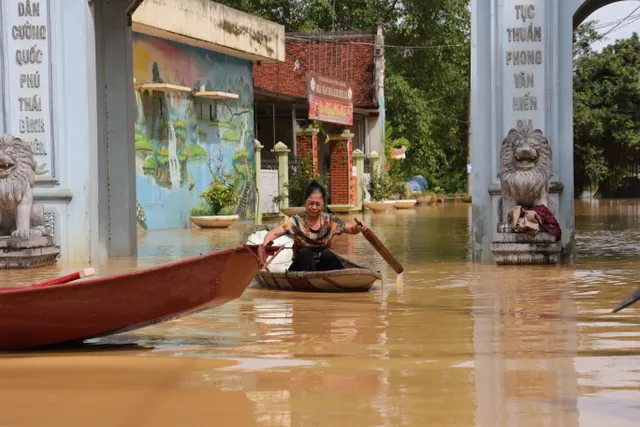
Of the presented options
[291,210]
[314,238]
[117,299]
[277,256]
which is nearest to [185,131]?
[291,210]

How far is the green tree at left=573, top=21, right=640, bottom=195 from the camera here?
43.6 m

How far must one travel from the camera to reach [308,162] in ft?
99.7

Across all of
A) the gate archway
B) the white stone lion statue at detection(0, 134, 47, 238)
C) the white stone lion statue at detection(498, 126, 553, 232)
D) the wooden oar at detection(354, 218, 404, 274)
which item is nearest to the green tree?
the gate archway

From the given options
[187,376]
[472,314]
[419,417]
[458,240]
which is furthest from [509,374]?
[458,240]

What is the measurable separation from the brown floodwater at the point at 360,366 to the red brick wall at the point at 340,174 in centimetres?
2339

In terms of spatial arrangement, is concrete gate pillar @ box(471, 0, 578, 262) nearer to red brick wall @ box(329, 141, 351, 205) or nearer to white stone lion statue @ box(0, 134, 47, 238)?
white stone lion statue @ box(0, 134, 47, 238)

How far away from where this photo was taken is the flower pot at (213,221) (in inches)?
942

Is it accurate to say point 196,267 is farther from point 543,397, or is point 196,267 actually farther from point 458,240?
point 458,240

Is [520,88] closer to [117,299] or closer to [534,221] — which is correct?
[534,221]

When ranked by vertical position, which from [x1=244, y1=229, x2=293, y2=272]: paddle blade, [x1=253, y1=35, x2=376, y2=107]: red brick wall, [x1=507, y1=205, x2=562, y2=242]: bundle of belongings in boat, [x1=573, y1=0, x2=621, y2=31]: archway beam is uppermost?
[x1=253, y1=35, x2=376, y2=107]: red brick wall

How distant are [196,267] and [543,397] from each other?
90.4 inches

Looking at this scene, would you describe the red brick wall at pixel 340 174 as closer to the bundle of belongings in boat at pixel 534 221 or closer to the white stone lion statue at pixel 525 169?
the white stone lion statue at pixel 525 169

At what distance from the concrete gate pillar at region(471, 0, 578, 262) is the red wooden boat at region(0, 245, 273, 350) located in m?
7.16

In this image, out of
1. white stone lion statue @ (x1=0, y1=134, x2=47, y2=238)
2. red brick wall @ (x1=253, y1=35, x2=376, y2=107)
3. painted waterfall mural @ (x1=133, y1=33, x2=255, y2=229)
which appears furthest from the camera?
red brick wall @ (x1=253, y1=35, x2=376, y2=107)
